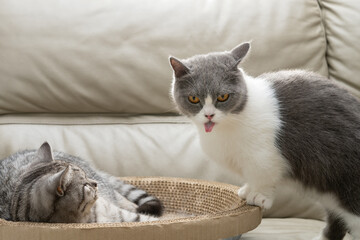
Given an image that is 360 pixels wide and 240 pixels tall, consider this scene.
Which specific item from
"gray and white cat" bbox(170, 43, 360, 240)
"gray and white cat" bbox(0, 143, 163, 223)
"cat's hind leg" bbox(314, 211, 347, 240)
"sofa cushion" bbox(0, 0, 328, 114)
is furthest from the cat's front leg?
"sofa cushion" bbox(0, 0, 328, 114)

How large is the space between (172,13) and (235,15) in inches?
10.6

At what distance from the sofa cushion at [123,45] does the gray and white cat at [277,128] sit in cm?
64

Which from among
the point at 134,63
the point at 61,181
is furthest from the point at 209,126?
the point at 134,63

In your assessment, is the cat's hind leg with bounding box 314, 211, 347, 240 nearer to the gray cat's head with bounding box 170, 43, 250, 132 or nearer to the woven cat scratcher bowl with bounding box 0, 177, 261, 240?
the woven cat scratcher bowl with bounding box 0, 177, 261, 240

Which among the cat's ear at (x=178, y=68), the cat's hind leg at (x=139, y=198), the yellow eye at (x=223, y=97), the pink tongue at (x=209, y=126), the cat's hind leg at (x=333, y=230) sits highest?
the cat's ear at (x=178, y=68)

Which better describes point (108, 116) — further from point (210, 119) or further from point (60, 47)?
point (210, 119)

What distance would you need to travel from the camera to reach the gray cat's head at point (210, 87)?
5.17 feet

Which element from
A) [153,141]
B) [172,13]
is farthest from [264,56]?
[153,141]

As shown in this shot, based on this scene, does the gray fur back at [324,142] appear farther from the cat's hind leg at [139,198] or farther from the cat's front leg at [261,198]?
the cat's hind leg at [139,198]

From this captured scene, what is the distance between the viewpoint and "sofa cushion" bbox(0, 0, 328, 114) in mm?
2264

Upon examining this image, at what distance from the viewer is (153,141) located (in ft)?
7.50

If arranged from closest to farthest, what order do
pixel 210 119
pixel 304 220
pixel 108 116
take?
pixel 210 119
pixel 304 220
pixel 108 116

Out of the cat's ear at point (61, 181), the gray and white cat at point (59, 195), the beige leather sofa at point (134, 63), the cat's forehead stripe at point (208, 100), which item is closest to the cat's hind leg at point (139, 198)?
the gray and white cat at point (59, 195)

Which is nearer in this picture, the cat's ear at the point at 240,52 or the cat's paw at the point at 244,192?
the cat's ear at the point at 240,52
